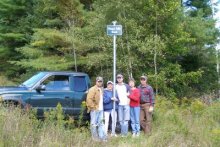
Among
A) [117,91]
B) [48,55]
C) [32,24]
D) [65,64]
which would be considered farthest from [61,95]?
[32,24]

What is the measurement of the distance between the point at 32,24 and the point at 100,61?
11.9 m

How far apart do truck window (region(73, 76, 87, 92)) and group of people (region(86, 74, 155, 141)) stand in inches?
41.9

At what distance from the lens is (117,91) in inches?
462

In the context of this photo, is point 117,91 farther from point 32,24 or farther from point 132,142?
point 32,24

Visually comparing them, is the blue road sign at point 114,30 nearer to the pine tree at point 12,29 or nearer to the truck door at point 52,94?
the truck door at point 52,94

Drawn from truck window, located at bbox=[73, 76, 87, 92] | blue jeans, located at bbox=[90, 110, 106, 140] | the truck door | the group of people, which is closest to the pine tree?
truck window, located at bbox=[73, 76, 87, 92]

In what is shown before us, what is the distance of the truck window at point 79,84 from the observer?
12453 millimetres

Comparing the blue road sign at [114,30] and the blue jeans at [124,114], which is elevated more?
the blue road sign at [114,30]

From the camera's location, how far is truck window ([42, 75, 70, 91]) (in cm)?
1212

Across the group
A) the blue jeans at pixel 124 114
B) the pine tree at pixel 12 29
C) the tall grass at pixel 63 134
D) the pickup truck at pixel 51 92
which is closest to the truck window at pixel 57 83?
the pickup truck at pixel 51 92

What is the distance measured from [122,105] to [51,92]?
6.92ft

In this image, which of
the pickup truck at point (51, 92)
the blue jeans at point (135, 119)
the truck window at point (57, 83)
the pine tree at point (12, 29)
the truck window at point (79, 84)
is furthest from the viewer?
the pine tree at point (12, 29)

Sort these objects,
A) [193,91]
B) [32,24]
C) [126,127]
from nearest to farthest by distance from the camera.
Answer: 1. [126,127]
2. [193,91]
3. [32,24]

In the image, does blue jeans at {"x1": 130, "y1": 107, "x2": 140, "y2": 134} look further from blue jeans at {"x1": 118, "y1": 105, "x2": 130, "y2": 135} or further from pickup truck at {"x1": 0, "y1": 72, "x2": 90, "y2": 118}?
pickup truck at {"x1": 0, "y1": 72, "x2": 90, "y2": 118}
